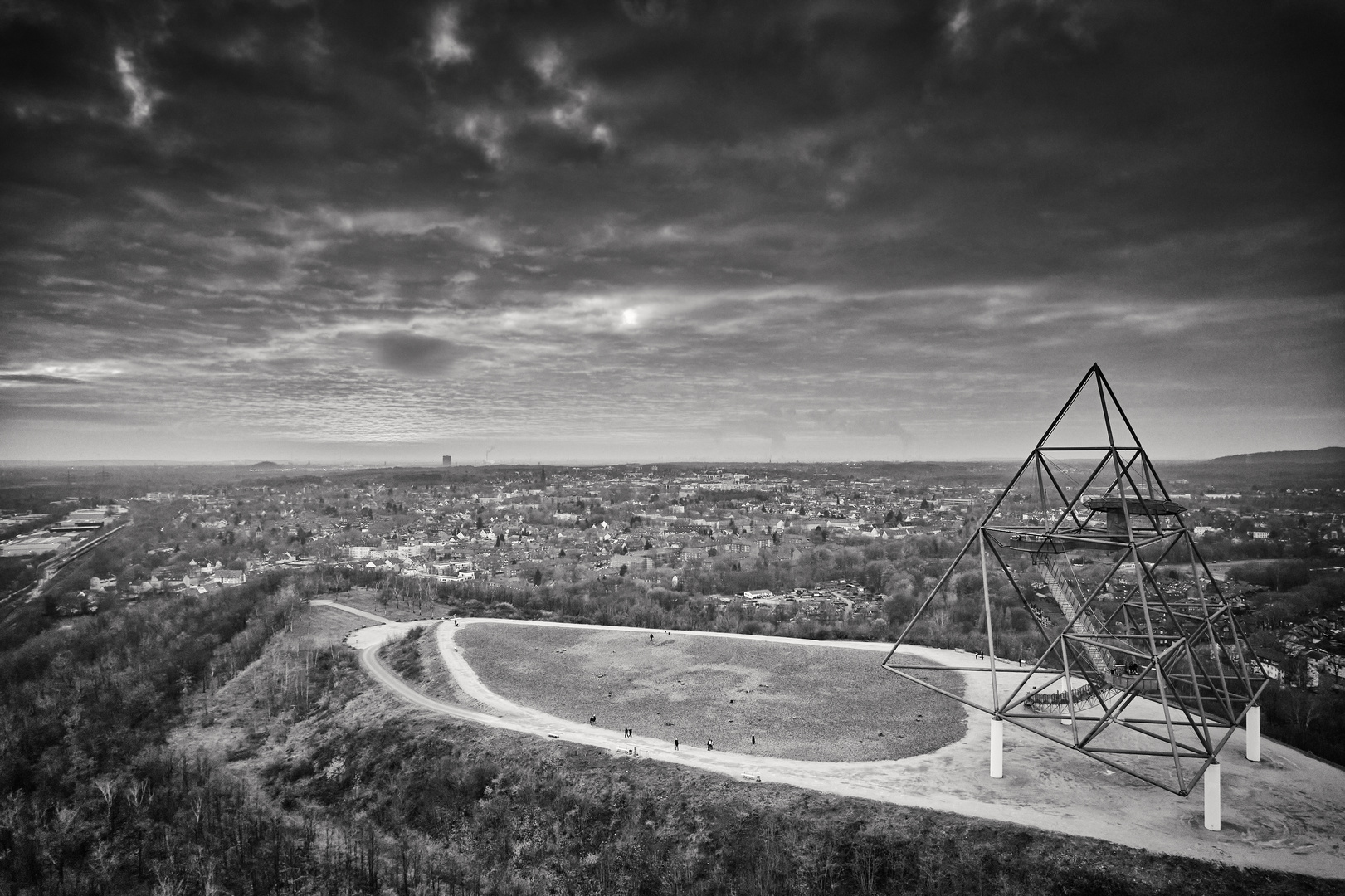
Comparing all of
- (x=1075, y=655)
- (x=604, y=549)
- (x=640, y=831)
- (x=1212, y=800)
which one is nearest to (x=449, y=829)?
(x=640, y=831)

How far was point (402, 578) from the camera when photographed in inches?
4486

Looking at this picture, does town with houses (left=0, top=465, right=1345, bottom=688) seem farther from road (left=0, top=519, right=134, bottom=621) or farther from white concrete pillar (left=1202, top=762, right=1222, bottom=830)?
white concrete pillar (left=1202, top=762, right=1222, bottom=830)

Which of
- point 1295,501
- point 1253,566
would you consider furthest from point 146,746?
point 1295,501

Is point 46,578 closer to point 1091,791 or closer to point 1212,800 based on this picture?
point 1091,791

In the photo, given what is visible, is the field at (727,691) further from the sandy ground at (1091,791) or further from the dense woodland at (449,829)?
the dense woodland at (449,829)

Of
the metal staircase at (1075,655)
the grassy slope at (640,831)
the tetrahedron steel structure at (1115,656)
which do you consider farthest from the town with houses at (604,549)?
the grassy slope at (640,831)

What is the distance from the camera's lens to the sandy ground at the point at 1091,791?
1137 inches

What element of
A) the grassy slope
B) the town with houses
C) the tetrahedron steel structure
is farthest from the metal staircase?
the town with houses

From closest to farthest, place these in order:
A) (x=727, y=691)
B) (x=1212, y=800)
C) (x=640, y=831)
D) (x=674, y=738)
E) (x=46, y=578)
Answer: (x=1212, y=800) < (x=640, y=831) < (x=674, y=738) < (x=727, y=691) < (x=46, y=578)

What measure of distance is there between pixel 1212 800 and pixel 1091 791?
5211mm

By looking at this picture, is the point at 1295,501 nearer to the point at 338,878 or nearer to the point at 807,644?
the point at 807,644

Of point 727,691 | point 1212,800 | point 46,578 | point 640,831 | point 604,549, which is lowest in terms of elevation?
point 46,578

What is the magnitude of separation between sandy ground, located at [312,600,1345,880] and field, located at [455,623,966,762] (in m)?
1.97

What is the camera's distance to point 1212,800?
2997 centimetres
